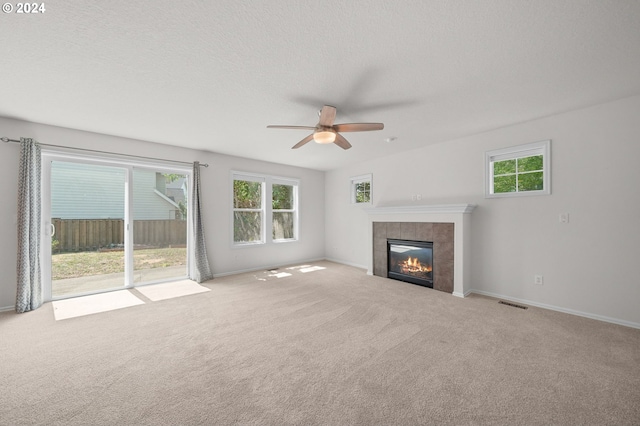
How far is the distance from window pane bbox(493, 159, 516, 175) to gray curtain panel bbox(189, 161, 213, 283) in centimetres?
520

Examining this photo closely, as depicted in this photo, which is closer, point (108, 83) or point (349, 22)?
point (349, 22)

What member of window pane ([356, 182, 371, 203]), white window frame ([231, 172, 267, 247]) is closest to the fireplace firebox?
window pane ([356, 182, 371, 203])

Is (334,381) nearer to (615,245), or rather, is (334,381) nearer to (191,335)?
(191,335)

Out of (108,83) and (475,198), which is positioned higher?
(108,83)

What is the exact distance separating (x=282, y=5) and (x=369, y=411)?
2629mm

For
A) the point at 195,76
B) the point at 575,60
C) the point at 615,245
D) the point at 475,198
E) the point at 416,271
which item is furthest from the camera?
the point at 416,271

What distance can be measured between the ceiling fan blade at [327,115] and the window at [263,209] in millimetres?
3244

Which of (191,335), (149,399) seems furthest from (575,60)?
(191,335)

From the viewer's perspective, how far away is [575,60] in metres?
2.09

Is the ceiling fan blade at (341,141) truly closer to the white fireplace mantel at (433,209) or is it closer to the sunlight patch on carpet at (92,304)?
the white fireplace mantel at (433,209)

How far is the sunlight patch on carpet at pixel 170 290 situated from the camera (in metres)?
3.84

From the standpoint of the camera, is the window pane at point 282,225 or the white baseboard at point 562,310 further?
the window pane at point 282,225

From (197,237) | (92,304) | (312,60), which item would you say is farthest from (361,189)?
(92,304)

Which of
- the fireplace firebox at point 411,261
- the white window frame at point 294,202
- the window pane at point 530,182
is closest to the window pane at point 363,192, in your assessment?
the fireplace firebox at point 411,261
